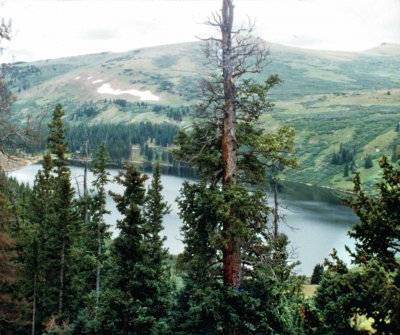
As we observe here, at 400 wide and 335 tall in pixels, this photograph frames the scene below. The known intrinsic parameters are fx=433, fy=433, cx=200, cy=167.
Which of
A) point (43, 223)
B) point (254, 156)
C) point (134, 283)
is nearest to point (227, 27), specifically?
point (254, 156)

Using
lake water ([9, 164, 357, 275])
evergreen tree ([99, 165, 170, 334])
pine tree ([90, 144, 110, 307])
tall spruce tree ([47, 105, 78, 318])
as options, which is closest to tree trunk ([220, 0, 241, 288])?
evergreen tree ([99, 165, 170, 334])

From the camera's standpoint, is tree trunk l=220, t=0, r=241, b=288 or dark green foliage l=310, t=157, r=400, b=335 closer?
dark green foliage l=310, t=157, r=400, b=335

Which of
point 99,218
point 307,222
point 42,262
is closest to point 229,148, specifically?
point 99,218

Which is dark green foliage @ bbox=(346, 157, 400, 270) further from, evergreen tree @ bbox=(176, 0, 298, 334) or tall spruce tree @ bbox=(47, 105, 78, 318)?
tall spruce tree @ bbox=(47, 105, 78, 318)

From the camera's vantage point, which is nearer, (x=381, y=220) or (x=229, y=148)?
(x=381, y=220)

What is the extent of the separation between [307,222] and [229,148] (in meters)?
87.1

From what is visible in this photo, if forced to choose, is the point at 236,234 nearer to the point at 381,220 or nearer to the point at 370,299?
the point at 370,299

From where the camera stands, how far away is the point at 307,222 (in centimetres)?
9812

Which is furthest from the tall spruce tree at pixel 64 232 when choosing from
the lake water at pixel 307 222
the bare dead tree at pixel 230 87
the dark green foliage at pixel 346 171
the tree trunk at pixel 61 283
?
the dark green foliage at pixel 346 171

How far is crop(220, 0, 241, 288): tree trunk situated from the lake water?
34.3m

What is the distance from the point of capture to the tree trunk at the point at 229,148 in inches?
578

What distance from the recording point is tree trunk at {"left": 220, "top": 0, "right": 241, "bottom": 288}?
1469cm

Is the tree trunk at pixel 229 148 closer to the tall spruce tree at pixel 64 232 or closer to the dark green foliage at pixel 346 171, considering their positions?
the tall spruce tree at pixel 64 232

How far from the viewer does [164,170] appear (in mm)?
184375
